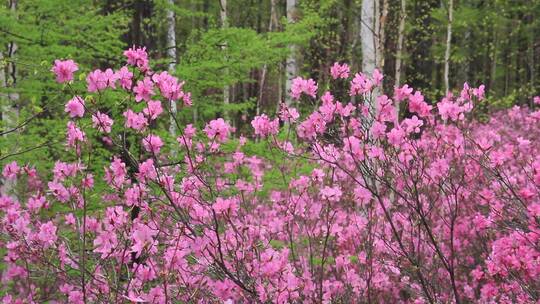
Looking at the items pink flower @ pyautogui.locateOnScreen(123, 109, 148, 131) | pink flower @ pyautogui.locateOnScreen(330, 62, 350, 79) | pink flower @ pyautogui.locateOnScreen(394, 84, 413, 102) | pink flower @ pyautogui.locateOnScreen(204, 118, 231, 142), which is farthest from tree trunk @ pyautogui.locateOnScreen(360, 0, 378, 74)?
pink flower @ pyautogui.locateOnScreen(123, 109, 148, 131)

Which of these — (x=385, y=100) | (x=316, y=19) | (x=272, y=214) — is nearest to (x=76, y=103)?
(x=385, y=100)

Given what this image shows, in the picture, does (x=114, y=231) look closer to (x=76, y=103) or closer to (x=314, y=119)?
(x=76, y=103)

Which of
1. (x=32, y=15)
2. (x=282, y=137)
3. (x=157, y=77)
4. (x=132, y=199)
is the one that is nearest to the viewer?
(x=157, y=77)

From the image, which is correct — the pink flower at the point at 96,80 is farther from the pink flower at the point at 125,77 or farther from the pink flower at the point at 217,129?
the pink flower at the point at 217,129

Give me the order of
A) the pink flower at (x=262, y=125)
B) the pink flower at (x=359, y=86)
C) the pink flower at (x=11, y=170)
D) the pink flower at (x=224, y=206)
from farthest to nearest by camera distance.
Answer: the pink flower at (x=11, y=170) → the pink flower at (x=262, y=125) → the pink flower at (x=359, y=86) → the pink flower at (x=224, y=206)

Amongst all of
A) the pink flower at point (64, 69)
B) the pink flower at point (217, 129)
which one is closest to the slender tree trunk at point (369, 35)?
the pink flower at point (217, 129)

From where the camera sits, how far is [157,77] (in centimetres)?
276

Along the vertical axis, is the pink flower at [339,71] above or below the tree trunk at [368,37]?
below

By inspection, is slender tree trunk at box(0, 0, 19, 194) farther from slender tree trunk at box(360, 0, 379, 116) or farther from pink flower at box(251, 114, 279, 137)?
slender tree trunk at box(360, 0, 379, 116)

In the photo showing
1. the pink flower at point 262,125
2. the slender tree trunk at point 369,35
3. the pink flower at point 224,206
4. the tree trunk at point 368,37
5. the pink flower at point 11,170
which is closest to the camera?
the pink flower at point 224,206

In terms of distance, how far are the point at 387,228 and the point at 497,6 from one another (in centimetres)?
1598

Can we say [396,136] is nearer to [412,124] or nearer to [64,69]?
[412,124]

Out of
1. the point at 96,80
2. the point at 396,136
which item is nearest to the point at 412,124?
the point at 396,136

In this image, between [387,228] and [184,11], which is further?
[184,11]
